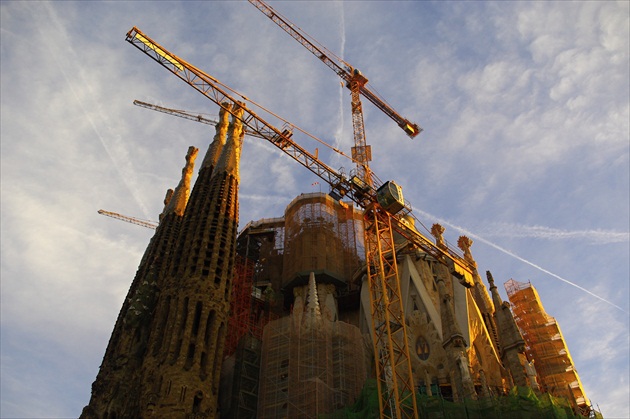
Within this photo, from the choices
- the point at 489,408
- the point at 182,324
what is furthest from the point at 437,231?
the point at 182,324

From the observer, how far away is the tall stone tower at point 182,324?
3075cm

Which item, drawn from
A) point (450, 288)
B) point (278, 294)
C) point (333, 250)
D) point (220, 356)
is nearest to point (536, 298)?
point (450, 288)

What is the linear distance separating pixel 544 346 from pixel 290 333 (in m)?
24.8

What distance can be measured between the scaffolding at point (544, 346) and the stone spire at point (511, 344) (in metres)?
4.32

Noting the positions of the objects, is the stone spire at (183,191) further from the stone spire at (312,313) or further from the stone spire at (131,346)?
the stone spire at (312,313)

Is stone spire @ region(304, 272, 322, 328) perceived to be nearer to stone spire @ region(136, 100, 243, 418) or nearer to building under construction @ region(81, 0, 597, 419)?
building under construction @ region(81, 0, 597, 419)

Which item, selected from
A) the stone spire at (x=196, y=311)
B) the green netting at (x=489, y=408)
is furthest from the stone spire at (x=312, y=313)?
the green netting at (x=489, y=408)

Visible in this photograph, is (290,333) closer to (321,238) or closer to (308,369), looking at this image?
(308,369)

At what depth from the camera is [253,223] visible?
191ft

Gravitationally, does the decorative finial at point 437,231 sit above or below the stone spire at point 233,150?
below

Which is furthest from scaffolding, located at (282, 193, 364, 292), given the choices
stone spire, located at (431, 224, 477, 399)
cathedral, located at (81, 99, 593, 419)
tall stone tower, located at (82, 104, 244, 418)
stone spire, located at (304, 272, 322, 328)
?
stone spire, located at (431, 224, 477, 399)

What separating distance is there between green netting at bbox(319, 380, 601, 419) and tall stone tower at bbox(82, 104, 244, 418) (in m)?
7.82

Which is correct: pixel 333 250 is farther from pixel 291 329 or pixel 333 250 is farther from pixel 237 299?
pixel 291 329

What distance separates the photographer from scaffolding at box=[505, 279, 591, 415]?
4466cm
